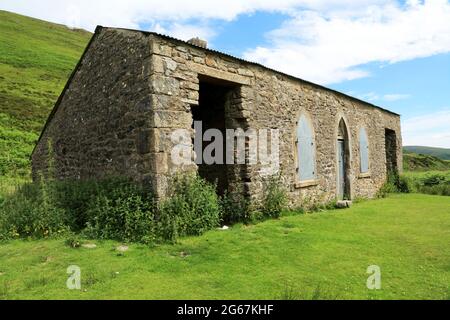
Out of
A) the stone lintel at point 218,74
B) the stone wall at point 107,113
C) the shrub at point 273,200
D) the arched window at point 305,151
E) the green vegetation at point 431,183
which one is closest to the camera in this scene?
the stone wall at point 107,113

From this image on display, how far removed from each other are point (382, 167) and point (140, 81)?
495 inches

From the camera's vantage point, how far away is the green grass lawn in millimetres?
3834

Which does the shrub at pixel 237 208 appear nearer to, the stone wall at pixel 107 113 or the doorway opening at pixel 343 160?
the stone wall at pixel 107 113

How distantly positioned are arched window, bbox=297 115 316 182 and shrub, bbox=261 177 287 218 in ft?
4.68

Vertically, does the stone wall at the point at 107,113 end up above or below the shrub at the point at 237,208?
above

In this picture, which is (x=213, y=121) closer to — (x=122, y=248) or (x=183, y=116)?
(x=183, y=116)

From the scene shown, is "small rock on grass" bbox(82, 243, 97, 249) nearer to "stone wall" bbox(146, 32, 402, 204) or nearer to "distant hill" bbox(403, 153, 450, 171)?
"stone wall" bbox(146, 32, 402, 204)

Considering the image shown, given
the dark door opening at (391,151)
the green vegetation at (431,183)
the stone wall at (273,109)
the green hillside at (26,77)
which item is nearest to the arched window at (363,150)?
the stone wall at (273,109)

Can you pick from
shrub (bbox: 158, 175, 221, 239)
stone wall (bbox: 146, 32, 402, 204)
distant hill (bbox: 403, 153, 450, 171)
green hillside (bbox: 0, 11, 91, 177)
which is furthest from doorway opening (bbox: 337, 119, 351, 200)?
distant hill (bbox: 403, 153, 450, 171)

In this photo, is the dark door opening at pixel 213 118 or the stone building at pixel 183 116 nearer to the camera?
the stone building at pixel 183 116

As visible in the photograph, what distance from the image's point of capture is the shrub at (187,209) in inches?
233

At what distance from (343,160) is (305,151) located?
317 cm

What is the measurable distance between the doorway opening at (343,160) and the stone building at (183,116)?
4cm
